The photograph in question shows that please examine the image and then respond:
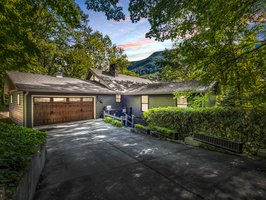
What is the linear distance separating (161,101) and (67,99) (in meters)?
8.31

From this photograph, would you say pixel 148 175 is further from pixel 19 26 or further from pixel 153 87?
pixel 153 87

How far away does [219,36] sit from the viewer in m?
5.07

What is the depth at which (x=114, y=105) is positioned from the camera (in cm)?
1546

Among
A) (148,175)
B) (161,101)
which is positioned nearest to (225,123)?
(148,175)

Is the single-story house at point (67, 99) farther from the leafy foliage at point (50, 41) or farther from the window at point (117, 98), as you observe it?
the leafy foliage at point (50, 41)

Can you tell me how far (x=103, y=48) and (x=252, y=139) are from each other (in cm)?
2938

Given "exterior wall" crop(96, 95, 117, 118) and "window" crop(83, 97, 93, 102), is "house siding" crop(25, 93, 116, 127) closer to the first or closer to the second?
"exterior wall" crop(96, 95, 117, 118)

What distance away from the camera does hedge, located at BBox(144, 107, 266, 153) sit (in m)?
4.98

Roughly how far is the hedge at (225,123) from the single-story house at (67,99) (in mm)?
2284

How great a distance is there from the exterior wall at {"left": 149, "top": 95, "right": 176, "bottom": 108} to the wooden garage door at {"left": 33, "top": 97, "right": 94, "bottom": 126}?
5.89 meters

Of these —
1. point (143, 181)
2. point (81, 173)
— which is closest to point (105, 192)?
point (143, 181)

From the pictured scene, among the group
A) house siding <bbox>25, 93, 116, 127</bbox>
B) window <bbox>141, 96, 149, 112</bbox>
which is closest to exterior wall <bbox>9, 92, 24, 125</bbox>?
house siding <bbox>25, 93, 116, 127</bbox>

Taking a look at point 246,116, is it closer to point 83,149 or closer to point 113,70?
point 83,149

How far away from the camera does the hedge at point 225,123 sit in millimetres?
4977
